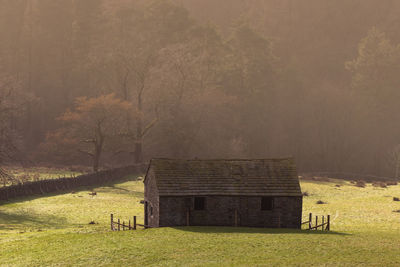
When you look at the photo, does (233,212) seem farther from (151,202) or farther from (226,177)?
(151,202)

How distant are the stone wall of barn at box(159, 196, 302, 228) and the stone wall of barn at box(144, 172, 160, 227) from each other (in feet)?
3.97

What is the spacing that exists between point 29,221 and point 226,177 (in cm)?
1854

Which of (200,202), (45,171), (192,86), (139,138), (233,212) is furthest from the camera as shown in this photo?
(192,86)

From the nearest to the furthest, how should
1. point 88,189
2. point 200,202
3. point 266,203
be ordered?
1. point 200,202
2. point 266,203
3. point 88,189

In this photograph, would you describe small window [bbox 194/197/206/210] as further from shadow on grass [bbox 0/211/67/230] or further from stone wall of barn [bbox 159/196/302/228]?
shadow on grass [bbox 0/211/67/230]

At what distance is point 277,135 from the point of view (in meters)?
126

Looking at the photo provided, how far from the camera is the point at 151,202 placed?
4072 cm

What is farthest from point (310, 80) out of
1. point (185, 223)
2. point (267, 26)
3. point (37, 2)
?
point (185, 223)

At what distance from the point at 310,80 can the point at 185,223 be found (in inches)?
4369

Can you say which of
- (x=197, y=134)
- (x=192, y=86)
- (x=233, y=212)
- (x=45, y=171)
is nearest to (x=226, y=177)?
(x=233, y=212)

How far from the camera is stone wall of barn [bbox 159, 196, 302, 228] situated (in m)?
38.5

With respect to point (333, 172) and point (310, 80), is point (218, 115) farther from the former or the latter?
point (310, 80)

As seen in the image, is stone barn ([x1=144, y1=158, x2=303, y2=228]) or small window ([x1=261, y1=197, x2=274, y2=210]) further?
small window ([x1=261, y1=197, x2=274, y2=210])

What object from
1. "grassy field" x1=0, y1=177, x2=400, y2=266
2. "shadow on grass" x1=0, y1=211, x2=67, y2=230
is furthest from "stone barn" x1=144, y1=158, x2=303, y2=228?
"shadow on grass" x1=0, y1=211, x2=67, y2=230
